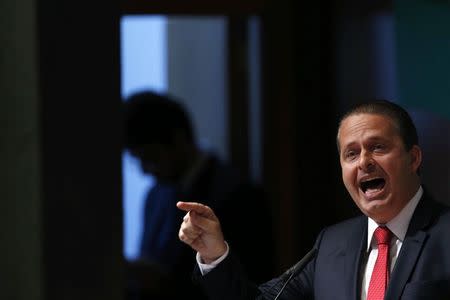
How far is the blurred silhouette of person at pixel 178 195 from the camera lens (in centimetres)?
396

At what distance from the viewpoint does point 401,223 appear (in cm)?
202

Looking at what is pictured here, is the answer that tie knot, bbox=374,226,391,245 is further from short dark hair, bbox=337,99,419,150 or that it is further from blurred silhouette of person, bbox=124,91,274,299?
blurred silhouette of person, bbox=124,91,274,299

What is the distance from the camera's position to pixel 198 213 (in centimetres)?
206

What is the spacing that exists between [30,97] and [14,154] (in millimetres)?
140

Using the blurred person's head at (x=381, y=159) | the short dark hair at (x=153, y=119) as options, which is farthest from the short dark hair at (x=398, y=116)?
the short dark hair at (x=153, y=119)

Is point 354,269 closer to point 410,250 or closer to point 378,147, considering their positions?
point 410,250

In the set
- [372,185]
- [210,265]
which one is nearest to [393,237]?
[372,185]

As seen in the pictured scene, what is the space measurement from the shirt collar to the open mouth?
6cm

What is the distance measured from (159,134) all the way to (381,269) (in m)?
2.30

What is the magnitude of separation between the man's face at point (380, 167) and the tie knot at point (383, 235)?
19mm

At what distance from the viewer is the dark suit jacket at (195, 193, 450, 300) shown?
1919 millimetres

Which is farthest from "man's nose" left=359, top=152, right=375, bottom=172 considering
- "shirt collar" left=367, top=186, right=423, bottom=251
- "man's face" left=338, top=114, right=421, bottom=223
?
"shirt collar" left=367, top=186, right=423, bottom=251

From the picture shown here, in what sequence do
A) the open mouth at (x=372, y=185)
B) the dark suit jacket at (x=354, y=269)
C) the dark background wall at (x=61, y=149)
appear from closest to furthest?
the dark suit jacket at (x=354, y=269) → the open mouth at (x=372, y=185) → the dark background wall at (x=61, y=149)

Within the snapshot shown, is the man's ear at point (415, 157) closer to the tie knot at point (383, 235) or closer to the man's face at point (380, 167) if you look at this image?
the man's face at point (380, 167)
